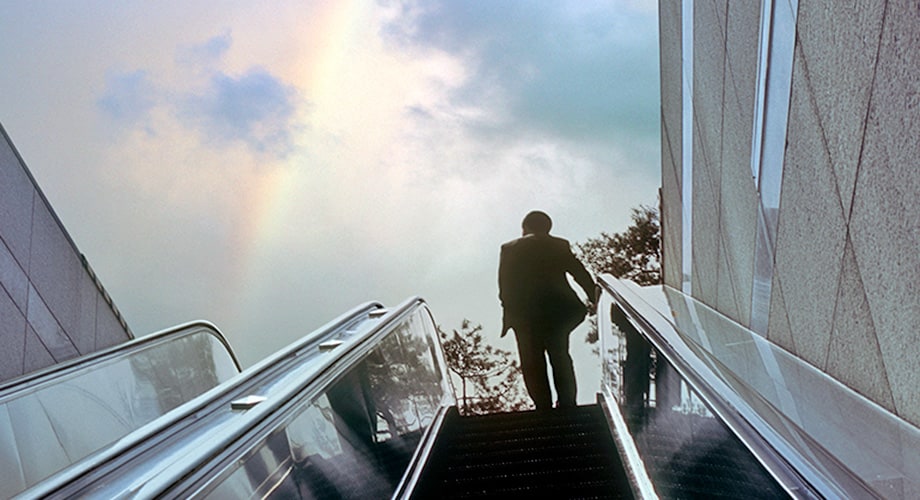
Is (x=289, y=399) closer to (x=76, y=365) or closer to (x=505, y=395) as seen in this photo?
(x=76, y=365)

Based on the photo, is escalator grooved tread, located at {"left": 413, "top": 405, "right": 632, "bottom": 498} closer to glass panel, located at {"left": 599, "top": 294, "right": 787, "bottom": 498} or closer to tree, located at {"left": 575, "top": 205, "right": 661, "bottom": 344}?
glass panel, located at {"left": 599, "top": 294, "right": 787, "bottom": 498}

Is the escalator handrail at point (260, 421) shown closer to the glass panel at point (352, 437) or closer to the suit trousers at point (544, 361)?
the glass panel at point (352, 437)

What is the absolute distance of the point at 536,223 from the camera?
6672 mm

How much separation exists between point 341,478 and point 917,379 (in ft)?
7.20

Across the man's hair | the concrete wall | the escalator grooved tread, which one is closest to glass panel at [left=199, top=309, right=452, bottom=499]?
the escalator grooved tread

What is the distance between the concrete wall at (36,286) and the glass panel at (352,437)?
384 centimetres

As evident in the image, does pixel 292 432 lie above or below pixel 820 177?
below

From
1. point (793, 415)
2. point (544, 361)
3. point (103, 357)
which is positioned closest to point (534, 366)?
point (544, 361)

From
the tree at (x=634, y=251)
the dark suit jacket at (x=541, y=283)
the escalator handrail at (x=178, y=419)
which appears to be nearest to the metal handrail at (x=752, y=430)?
the escalator handrail at (x=178, y=419)

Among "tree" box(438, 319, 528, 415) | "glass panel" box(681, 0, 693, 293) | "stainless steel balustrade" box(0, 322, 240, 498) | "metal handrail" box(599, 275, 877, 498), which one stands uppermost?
"glass panel" box(681, 0, 693, 293)

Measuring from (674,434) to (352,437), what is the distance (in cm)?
140

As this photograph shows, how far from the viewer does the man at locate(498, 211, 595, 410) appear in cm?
638

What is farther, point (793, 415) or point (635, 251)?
point (635, 251)

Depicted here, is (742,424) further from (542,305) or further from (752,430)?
(542,305)
